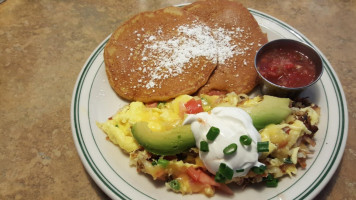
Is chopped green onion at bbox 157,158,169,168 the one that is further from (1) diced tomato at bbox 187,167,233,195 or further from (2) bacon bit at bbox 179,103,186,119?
(2) bacon bit at bbox 179,103,186,119

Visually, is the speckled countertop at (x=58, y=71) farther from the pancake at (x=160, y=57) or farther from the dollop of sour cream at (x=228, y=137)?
the dollop of sour cream at (x=228, y=137)

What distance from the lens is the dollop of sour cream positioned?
6.70ft

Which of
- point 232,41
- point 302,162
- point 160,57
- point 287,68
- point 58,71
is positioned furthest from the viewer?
point 58,71

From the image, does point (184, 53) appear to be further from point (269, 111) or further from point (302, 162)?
point (302, 162)

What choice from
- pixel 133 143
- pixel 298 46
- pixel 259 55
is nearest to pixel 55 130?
pixel 133 143

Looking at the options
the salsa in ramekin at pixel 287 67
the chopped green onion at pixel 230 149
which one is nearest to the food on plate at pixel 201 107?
the chopped green onion at pixel 230 149

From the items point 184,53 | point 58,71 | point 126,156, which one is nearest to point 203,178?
point 126,156

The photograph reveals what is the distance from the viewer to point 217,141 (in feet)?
6.78

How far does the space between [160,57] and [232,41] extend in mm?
714

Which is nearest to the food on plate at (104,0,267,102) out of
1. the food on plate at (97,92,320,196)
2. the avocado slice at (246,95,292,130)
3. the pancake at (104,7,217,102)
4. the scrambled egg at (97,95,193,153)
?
the pancake at (104,7,217,102)

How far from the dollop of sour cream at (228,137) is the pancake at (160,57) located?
58cm

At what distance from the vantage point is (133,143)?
7.89 feet

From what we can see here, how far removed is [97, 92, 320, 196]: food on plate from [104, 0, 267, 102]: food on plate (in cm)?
27

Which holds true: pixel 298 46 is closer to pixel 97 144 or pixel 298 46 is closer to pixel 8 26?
pixel 97 144
